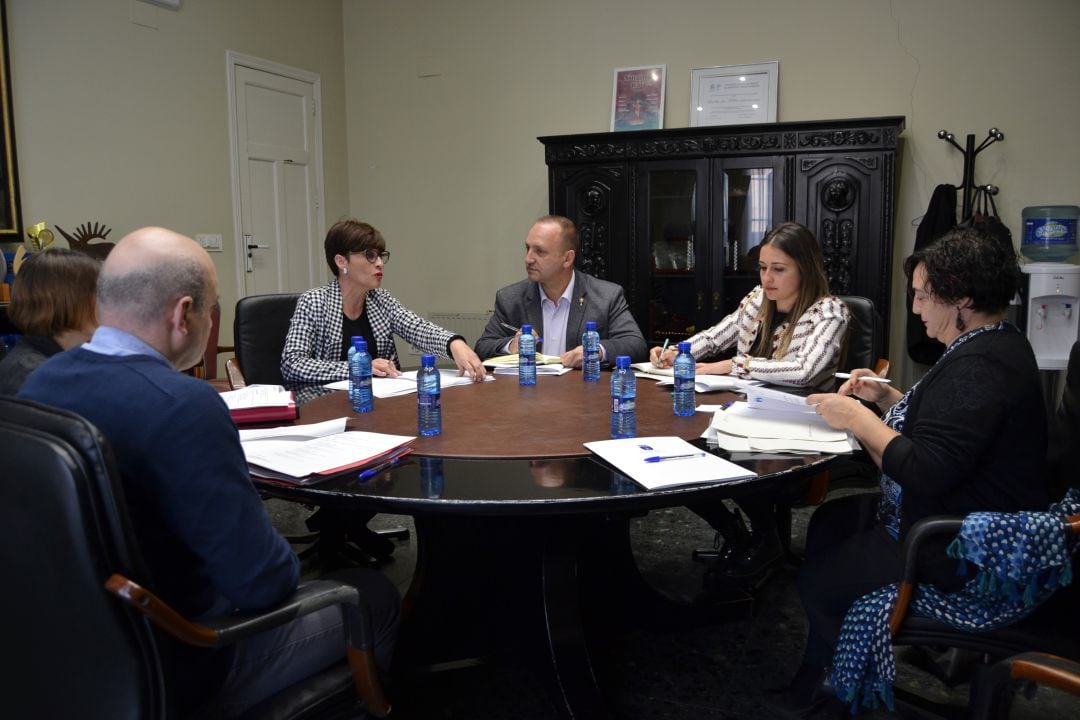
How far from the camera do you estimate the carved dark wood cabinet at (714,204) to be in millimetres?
4402

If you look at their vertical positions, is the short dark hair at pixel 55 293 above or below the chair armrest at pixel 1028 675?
above

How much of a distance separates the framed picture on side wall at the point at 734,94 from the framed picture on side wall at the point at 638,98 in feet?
0.72

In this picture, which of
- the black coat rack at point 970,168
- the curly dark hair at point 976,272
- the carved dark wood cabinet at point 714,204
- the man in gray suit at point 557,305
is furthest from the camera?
the black coat rack at point 970,168

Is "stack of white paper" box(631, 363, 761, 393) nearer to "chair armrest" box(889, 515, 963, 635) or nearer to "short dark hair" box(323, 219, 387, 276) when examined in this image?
"chair armrest" box(889, 515, 963, 635)

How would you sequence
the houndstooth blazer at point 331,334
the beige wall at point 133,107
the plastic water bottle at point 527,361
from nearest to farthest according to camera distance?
1. the plastic water bottle at point 527,361
2. the houndstooth blazer at point 331,334
3. the beige wall at point 133,107

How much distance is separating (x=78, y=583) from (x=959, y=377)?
1437mm

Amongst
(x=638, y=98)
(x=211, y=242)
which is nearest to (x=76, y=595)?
(x=211, y=242)

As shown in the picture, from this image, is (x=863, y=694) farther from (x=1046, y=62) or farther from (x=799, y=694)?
(x=1046, y=62)

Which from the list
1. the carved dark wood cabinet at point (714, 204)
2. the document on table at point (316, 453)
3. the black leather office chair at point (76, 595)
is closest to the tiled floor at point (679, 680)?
the document on table at point (316, 453)

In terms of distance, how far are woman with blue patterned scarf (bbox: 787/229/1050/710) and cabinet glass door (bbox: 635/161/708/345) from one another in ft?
9.87

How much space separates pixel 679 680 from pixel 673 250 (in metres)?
3.15

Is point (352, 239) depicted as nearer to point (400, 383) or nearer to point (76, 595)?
point (400, 383)

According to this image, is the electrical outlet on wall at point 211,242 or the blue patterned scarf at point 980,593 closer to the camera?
the blue patterned scarf at point 980,593

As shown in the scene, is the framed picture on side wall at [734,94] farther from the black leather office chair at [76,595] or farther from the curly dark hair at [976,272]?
Result: the black leather office chair at [76,595]
